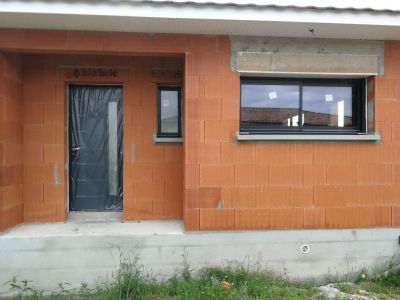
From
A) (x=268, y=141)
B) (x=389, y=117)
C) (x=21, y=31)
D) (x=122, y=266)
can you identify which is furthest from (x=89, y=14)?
(x=389, y=117)

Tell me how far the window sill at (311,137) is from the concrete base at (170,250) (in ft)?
4.18

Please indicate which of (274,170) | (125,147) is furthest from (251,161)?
(125,147)

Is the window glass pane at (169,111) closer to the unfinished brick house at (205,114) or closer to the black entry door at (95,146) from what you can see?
the unfinished brick house at (205,114)

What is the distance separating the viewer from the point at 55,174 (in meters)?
5.27

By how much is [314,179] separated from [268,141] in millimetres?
850

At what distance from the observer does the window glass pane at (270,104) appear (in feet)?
16.6

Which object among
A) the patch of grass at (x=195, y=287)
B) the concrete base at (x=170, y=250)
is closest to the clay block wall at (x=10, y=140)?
the concrete base at (x=170, y=250)

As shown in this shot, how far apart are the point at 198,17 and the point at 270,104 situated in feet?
5.50

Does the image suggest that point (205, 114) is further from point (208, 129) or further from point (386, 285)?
point (386, 285)

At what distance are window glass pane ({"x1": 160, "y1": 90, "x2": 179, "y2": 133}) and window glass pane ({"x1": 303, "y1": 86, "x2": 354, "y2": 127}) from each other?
77.4 inches

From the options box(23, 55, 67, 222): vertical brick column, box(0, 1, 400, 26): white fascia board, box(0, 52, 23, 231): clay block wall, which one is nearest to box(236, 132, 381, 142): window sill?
box(0, 1, 400, 26): white fascia board

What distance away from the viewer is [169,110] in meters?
5.50

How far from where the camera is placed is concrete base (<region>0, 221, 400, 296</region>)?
179 inches

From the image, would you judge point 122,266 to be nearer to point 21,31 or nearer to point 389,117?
point 21,31
